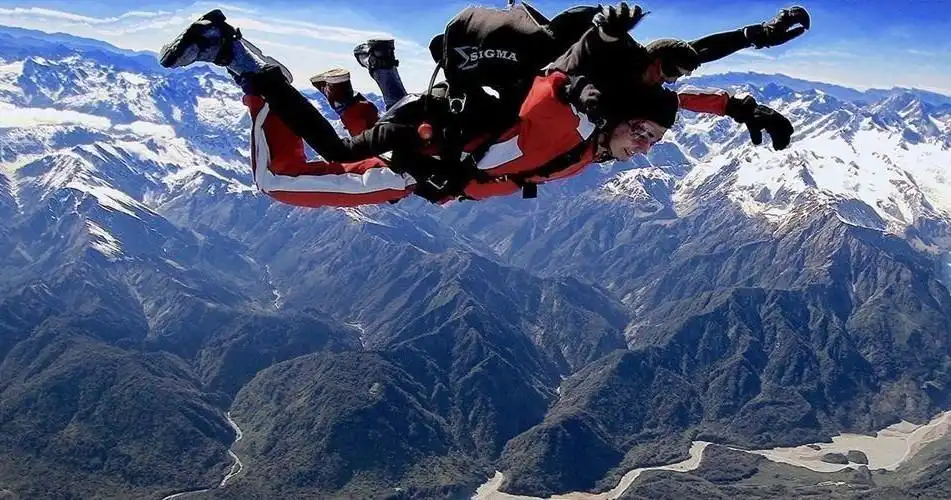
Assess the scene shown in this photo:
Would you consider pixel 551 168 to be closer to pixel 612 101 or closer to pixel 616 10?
pixel 612 101

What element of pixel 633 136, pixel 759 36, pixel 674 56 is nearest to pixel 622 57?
pixel 674 56

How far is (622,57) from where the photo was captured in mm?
7348

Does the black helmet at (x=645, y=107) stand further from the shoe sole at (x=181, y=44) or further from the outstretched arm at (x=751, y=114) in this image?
the shoe sole at (x=181, y=44)

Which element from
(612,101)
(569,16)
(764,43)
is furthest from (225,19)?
(764,43)

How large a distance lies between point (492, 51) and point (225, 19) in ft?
9.93

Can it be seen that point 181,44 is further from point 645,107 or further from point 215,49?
point 645,107

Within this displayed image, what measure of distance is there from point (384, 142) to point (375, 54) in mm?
2830

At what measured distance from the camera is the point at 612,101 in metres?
7.55

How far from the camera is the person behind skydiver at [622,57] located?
7223 millimetres

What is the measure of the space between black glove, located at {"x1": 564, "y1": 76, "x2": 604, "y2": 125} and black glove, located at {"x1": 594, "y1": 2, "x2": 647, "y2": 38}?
484mm

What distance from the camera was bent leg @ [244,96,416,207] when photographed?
381 inches

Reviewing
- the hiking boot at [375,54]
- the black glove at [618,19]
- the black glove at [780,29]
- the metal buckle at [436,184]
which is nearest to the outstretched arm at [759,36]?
the black glove at [780,29]

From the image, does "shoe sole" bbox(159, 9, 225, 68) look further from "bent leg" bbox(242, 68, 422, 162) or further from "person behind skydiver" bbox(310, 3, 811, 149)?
"person behind skydiver" bbox(310, 3, 811, 149)

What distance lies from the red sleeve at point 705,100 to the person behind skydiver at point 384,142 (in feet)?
5.10
